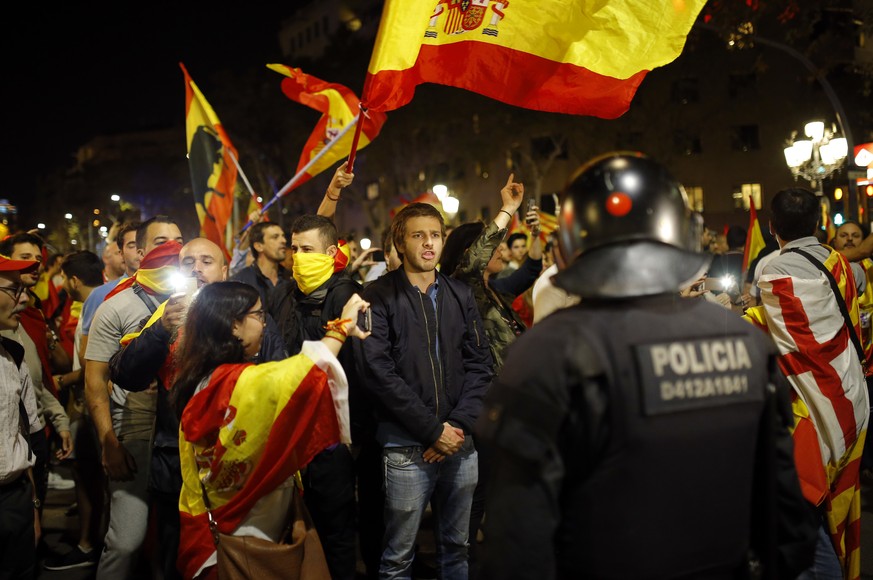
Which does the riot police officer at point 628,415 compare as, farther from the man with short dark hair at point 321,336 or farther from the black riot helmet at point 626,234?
the man with short dark hair at point 321,336

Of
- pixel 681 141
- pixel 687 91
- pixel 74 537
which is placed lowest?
pixel 74 537

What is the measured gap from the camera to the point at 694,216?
240 centimetres

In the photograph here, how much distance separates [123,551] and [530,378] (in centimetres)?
317

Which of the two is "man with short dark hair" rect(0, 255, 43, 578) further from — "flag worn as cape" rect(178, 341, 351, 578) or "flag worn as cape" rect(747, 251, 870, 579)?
"flag worn as cape" rect(747, 251, 870, 579)

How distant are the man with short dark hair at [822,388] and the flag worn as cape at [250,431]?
8.78 feet

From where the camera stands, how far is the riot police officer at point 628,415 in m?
2.05

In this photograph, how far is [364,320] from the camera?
11.9 ft

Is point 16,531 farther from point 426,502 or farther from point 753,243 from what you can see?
Answer: point 753,243

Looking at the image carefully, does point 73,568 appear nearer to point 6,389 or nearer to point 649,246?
point 6,389

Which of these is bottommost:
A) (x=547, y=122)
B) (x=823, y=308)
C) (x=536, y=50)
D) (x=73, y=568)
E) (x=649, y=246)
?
(x=73, y=568)

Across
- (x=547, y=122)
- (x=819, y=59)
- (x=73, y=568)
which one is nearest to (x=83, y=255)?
(x=73, y=568)

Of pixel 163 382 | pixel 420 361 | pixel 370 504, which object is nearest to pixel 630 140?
pixel 370 504

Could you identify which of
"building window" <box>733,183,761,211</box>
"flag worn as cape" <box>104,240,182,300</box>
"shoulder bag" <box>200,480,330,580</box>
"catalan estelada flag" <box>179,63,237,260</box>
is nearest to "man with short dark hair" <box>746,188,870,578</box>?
"shoulder bag" <box>200,480,330,580</box>

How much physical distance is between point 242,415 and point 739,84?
142ft
